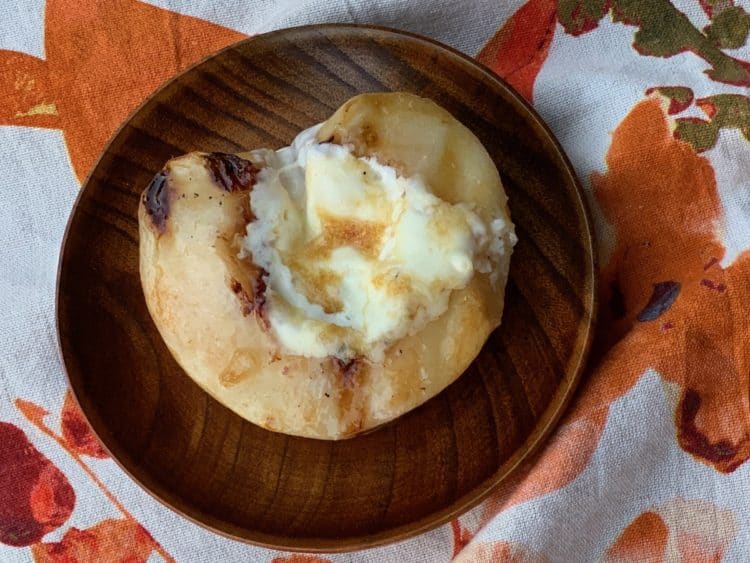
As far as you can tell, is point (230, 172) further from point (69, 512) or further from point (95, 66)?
point (69, 512)

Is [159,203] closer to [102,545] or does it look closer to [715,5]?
[102,545]

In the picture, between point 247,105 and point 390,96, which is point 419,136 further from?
point 247,105

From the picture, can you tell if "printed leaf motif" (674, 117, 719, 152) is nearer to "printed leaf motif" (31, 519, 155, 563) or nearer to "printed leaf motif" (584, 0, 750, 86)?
"printed leaf motif" (584, 0, 750, 86)

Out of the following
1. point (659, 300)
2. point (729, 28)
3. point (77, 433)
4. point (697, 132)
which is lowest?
point (77, 433)

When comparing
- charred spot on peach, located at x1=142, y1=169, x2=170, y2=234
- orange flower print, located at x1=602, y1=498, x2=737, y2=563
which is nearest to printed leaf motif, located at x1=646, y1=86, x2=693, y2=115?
orange flower print, located at x1=602, y1=498, x2=737, y2=563

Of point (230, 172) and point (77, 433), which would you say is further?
point (77, 433)

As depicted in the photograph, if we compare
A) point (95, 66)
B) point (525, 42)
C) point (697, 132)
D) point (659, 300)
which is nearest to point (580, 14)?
point (525, 42)

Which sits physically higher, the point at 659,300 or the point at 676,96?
the point at 676,96

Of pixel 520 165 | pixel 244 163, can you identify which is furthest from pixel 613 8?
pixel 244 163
